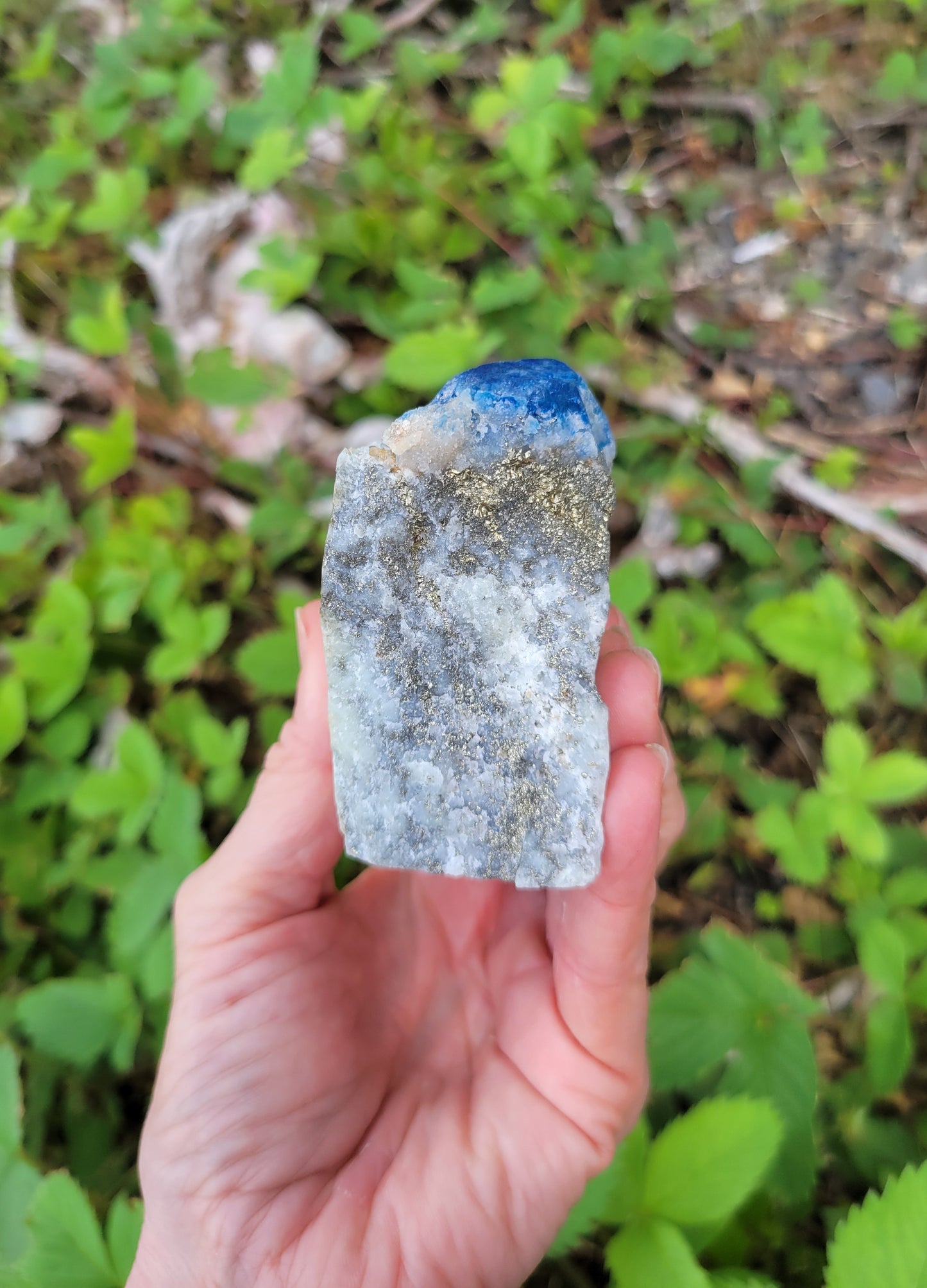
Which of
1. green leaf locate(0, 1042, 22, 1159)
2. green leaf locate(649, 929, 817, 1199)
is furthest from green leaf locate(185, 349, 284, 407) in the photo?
green leaf locate(649, 929, 817, 1199)

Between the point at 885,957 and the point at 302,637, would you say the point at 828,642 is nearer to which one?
the point at 885,957

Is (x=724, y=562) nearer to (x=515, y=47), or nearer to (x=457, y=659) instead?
(x=457, y=659)

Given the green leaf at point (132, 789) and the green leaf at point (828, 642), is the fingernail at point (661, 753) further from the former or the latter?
the green leaf at point (132, 789)

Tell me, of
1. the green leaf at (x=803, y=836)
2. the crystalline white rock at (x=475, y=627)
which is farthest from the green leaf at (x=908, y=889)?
the crystalline white rock at (x=475, y=627)

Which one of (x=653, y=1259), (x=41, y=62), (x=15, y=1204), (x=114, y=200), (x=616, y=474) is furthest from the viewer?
(x=41, y=62)

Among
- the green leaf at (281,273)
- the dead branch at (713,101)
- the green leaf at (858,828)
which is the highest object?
the green leaf at (281,273)

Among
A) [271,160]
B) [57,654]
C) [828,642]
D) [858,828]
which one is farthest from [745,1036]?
[271,160]
